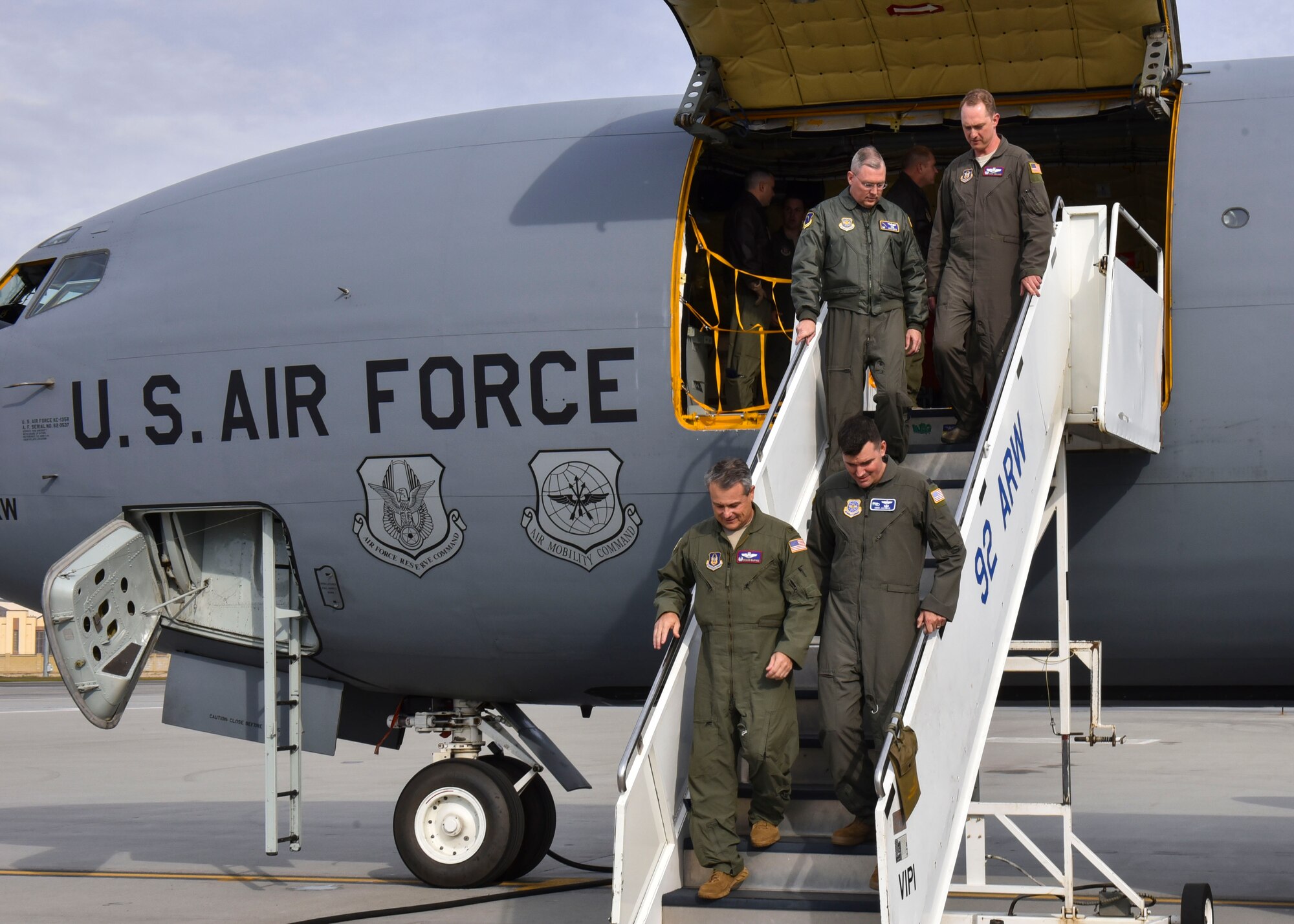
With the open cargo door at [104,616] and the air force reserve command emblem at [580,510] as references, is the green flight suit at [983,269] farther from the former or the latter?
the open cargo door at [104,616]

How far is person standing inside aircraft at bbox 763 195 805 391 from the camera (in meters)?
9.68

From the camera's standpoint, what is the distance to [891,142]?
395 inches

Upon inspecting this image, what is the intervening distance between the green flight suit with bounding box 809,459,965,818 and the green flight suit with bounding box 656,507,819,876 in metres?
0.15

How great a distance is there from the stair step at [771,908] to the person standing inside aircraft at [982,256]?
9.73 feet

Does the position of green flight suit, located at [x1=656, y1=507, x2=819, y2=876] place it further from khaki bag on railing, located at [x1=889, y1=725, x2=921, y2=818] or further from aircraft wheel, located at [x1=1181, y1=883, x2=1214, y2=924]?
aircraft wheel, located at [x1=1181, y1=883, x2=1214, y2=924]

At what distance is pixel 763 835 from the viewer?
21.2ft

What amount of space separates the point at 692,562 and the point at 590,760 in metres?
19.4

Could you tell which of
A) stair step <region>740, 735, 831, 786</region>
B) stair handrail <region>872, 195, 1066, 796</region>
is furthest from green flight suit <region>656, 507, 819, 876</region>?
stair step <region>740, 735, 831, 786</region>

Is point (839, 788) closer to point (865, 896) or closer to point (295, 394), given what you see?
point (865, 896)

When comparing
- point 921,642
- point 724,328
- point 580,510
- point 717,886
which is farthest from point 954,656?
point 724,328

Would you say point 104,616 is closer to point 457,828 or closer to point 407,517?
point 407,517

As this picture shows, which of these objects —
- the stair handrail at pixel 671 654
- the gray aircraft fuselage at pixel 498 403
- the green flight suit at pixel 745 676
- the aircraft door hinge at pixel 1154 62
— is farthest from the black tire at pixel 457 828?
the aircraft door hinge at pixel 1154 62

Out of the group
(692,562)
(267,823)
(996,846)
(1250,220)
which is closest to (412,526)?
(267,823)

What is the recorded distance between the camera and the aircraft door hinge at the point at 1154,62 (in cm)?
804
